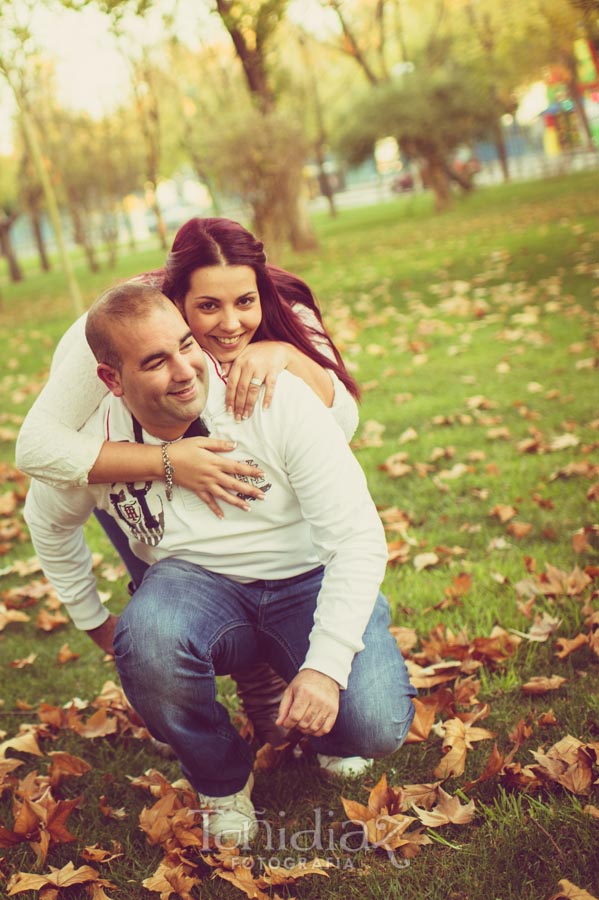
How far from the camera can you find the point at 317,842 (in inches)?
97.0

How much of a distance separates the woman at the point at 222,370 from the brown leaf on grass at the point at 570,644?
0.96 metres

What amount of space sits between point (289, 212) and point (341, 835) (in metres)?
15.2

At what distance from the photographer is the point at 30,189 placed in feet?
101

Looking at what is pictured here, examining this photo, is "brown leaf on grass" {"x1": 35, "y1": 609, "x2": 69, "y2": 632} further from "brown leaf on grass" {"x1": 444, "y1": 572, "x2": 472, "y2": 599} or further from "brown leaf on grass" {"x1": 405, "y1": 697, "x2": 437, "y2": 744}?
"brown leaf on grass" {"x1": 405, "y1": 697, "x2": 437, "y2": 744}

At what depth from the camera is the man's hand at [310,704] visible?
2.19 meters

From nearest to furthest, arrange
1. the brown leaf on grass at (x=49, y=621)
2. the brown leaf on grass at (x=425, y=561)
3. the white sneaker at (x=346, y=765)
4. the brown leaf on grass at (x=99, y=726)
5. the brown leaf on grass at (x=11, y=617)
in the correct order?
the white sneaker at (x=346, y=765) < the brown leaf on grass at (x=99, y=726) < the brown leaf on grass at (x=425, y=561) < the brown leaf on grass at (x=49, y=621) < the brown leaf on grass at (x=11, y=617)

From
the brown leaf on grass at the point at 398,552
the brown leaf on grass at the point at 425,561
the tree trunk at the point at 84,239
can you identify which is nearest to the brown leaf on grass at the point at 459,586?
the brown leaf on grass at the point at 425,561

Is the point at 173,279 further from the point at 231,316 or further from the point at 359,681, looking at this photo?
the point at 359,681

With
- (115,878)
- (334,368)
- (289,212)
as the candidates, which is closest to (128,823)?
(115,878)

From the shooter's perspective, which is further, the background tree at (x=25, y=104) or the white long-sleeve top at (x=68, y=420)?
the background tree at (x=25, y=104)

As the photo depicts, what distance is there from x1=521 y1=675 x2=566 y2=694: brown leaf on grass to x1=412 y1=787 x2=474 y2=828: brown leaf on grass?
59cm

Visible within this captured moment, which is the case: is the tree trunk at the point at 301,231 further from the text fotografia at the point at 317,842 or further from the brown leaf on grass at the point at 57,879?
the brown leaf on grass at the point at 57,879

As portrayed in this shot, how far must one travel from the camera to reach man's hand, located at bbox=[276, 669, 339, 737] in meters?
2.19

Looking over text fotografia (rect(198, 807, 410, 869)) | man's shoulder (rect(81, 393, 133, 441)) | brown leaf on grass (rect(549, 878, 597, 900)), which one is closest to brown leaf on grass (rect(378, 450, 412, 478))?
man's shoulder (rect(81, 393, 133, 441))
